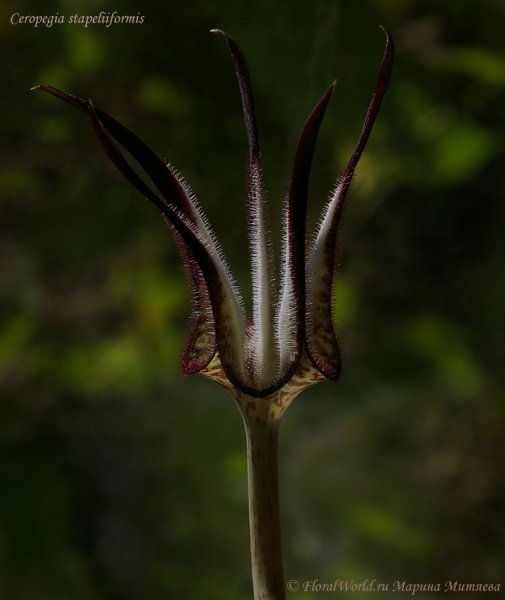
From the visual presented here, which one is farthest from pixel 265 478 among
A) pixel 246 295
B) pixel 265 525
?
pixel 246 295

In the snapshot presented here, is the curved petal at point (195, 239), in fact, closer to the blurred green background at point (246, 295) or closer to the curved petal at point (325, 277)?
the curved petal at point (325, 277)

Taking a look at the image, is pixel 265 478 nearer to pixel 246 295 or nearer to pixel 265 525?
pixel 265 525

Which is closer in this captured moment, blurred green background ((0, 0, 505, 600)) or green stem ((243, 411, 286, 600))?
green stem ((243, 411, 286, 600))

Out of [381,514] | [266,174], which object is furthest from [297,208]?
[381,514]

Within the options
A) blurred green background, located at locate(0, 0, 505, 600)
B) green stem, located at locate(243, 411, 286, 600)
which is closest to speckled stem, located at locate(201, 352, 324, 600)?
green stem, located at locate(243, 411, 286, 600)

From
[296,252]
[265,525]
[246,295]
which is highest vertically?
[296,252]

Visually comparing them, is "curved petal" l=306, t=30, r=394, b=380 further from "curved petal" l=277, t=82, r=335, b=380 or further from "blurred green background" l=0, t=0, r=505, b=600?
"blurred green background" l=0, t=0, r=505, b=600

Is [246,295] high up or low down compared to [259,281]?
down
